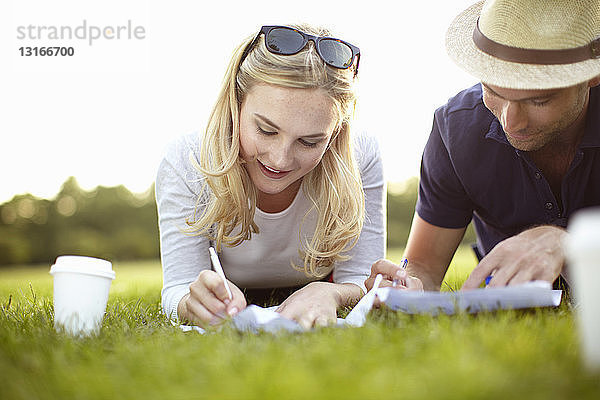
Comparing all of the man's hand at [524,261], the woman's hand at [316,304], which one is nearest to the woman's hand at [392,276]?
the woman's hand at [316,304]

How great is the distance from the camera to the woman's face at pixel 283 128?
6.91 feet

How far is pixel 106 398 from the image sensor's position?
110cm

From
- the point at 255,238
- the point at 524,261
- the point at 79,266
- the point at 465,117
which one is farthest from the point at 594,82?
the point at 79,266

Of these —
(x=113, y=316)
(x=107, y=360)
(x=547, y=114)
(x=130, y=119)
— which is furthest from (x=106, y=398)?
(x=130, y=119)

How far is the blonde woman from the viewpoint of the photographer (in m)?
2.11

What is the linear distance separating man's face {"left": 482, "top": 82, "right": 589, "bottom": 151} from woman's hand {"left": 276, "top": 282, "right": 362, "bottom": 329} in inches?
35.0

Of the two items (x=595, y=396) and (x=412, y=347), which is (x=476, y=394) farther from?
(x=412, y=347)

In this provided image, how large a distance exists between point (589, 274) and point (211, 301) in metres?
1.14

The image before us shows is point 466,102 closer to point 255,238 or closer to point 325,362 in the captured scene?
point 255,238

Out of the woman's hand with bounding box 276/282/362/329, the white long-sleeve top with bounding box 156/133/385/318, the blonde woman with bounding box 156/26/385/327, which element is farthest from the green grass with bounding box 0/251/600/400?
the white long-sleeve top with bounding box 156/133/385/318

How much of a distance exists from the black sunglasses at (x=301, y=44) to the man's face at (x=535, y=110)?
56 centimetres

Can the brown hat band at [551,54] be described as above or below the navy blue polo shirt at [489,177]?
above

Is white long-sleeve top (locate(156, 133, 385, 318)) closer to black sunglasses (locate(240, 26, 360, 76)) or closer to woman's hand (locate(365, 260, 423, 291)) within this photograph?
woman's hand (locate(365, 260, 423, 291))

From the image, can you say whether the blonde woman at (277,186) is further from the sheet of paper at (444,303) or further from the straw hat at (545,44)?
the straw hat at (545,44)
